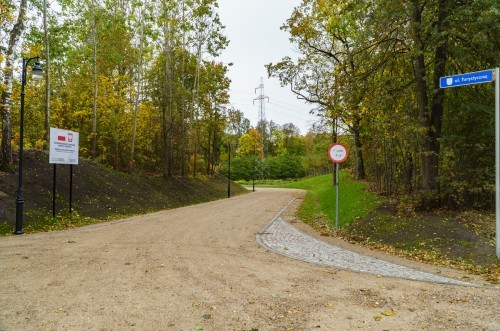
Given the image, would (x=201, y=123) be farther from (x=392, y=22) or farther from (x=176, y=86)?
(x=392, y=22)

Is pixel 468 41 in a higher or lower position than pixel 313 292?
higher

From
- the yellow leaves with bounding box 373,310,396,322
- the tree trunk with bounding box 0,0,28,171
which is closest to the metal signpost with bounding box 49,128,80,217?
the tree trunk with bounding box 0,0,28,171

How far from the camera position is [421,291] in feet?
17.6

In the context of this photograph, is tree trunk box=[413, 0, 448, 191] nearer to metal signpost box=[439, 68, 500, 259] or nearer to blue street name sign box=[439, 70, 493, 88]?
blue street name sign box=[439, 70, 493, 88]

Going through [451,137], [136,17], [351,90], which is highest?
[136,17]

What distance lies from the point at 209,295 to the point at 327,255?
3798mm

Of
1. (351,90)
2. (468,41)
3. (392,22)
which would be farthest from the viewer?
(351,90)

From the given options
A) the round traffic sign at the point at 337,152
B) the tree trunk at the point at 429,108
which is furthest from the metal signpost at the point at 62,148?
the tree trunk at the point at 429,108

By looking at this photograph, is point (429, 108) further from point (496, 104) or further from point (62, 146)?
point (62, 146)

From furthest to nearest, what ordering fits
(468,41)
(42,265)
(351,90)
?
(351,90), (468,41), (42,265)

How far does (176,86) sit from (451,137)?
20.0 meters

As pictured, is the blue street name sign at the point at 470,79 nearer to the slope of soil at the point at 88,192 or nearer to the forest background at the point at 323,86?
the forest background at the point at 323,86

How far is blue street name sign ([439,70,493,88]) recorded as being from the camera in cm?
725

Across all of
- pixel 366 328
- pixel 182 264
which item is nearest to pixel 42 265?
pixel 182 264
